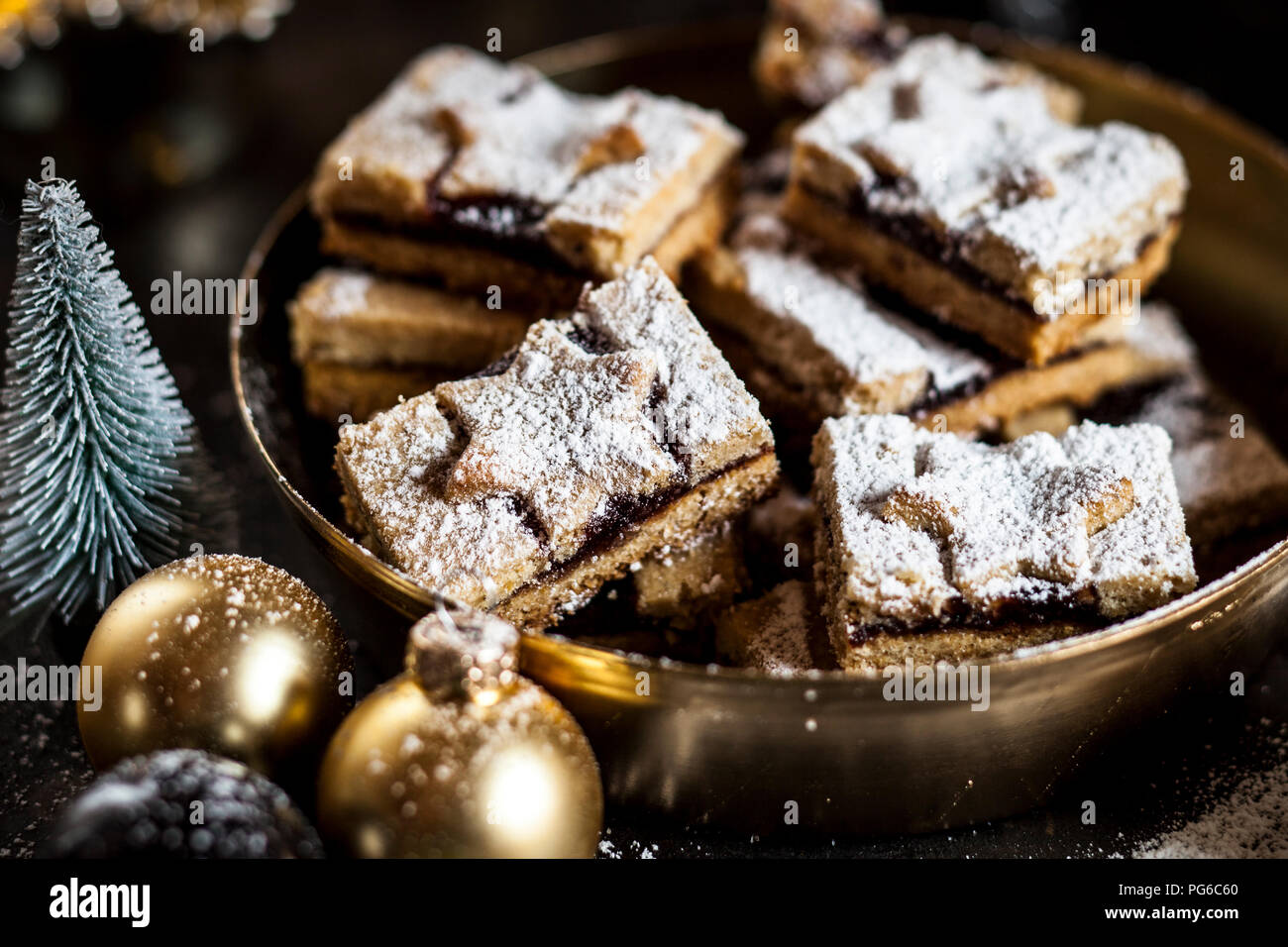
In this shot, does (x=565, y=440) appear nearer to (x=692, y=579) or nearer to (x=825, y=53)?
(x=692, y=579)

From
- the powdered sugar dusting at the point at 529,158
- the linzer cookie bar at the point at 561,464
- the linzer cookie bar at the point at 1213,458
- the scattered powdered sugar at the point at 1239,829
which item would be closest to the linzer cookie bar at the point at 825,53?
the powdered sugar dusting at the point at 529,158

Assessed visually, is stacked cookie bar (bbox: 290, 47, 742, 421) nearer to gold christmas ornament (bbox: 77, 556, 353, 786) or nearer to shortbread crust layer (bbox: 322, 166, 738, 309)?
shortbread crust layer (bbox: 322, 166, 738, 309)

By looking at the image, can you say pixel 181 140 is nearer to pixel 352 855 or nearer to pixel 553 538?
pixel 553 538

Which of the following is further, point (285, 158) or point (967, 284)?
point (285, 158)

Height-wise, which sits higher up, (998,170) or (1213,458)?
(998,170)

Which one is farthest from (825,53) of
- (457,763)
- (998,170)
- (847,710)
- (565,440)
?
(457,763)

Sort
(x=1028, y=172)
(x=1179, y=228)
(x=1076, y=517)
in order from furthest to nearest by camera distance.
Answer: (x=1179, y=228) → (x=1028, y=172) → (x=1076, y=517)
